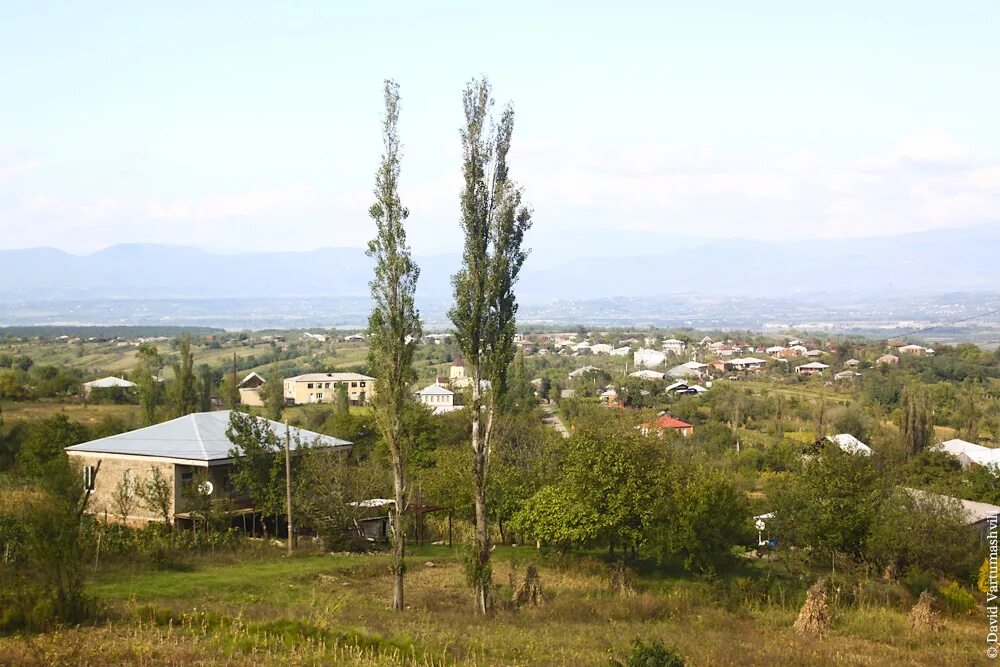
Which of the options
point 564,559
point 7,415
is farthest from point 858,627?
point 7,415

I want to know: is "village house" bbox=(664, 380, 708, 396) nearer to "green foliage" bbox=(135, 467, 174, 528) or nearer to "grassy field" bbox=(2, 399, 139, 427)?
"grassy field" bbox=(2, 399, 139, 427)

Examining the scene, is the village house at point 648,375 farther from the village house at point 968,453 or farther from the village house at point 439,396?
the village house at point 968,453

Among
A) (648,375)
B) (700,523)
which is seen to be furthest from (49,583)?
(648,375)

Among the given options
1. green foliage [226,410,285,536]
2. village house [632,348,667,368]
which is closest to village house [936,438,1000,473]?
green foliage [226,410,285,536]

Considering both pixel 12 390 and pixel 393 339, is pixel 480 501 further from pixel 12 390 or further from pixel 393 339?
pixel 12 390

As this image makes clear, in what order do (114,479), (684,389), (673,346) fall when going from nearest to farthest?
(114,479) → (684,389) → (673,346)

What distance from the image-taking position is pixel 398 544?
1741 centimetres

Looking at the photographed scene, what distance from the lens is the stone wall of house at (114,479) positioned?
84.3ft

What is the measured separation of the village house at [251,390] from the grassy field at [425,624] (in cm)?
4659

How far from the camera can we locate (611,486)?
21.4 meters

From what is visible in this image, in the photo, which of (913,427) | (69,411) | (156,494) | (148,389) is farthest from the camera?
(69,411)

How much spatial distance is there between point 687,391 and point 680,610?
56815mm

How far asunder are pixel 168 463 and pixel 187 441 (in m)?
1.31

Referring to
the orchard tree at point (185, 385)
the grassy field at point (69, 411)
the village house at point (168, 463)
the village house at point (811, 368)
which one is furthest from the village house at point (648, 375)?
the village house at point (168, 463)
